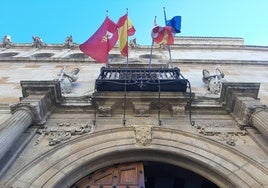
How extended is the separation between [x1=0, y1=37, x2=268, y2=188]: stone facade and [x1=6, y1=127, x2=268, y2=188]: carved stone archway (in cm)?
2

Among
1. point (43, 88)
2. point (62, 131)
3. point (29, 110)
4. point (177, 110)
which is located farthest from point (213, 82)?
point (29, 110)

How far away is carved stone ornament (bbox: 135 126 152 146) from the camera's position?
8070 millimetres

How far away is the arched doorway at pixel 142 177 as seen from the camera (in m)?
7.50

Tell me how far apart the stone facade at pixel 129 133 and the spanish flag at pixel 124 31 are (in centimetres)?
221

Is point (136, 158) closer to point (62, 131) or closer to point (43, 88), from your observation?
point (62, 131)

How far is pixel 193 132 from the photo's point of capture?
8.45m

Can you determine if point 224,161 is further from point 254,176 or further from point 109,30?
point 109,30

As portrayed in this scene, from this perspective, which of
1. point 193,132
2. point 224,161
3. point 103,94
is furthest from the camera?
point 103,94

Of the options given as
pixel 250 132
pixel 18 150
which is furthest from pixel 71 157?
pixel 250 132

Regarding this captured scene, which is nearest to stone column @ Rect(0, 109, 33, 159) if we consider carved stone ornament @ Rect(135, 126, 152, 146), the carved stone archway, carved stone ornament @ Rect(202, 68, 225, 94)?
the carved stone archway

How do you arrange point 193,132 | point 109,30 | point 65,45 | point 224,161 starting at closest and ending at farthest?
point 224,161 → point 193,132 → point 109,30 → point 65,45

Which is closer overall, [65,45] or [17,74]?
[17,74]

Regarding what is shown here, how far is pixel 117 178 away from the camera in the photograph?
761cm

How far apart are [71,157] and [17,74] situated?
273 inches
